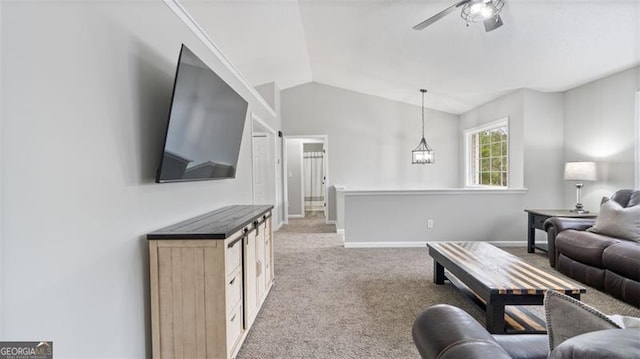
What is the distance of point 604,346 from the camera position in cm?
55

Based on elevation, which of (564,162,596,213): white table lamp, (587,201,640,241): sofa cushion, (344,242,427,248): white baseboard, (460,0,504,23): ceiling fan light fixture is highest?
(460,0,504,23): ceiling fan light fixture

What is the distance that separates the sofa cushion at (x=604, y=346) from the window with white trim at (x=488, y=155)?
513 centimetres

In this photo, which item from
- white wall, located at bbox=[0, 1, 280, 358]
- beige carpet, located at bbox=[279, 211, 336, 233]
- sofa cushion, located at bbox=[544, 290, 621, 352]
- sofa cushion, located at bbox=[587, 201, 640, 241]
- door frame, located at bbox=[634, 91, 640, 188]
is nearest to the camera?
sofa cushion, located at bbox=[544, 290, 621, 352]

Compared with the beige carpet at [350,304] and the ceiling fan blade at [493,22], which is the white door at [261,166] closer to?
the beige carpet at [350,304]

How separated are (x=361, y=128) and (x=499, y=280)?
5112 mm

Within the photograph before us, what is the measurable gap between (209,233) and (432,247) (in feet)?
7.60

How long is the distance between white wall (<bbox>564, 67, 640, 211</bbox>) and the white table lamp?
239 millimetres

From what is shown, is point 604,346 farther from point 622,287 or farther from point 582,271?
point 582,271

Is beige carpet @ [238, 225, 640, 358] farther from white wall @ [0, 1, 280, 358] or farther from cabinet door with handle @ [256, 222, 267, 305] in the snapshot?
white wall @ [0, 1, 280, 358]

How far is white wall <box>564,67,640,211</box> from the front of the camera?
11.6 feet

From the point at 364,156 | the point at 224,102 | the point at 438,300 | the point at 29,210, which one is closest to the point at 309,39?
the point at 224,102

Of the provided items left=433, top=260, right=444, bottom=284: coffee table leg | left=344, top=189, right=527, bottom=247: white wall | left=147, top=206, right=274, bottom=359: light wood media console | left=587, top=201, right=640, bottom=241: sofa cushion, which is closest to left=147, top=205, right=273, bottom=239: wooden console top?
left=147, top=206, right=274, bottom=359: light wood media console

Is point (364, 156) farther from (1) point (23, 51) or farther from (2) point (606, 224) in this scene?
(1) point (23, 51)

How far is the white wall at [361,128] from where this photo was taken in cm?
685
